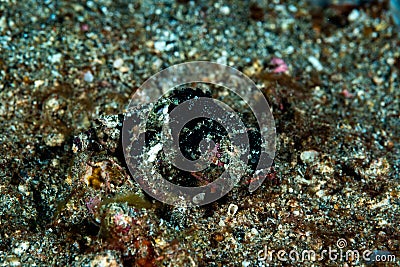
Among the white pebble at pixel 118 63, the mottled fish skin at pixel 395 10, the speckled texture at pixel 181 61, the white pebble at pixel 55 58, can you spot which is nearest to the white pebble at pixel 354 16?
the speckled texture at pixel 181 61

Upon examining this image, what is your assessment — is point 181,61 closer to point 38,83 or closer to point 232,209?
point 38,83

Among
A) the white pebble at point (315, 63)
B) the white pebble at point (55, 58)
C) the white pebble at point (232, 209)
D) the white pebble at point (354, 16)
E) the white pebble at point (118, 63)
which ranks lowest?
the white pebble at point (232, 209)

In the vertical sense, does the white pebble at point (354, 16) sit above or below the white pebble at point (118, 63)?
above

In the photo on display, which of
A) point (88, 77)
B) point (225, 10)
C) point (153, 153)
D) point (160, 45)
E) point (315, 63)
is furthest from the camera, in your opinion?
point (225, 10)

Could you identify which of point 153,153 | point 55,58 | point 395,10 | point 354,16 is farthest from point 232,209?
point 395,10

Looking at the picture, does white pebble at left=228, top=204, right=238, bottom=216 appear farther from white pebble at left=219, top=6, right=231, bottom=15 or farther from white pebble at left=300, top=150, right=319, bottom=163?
white pebble at left=219, top=6, right=231, bottom=15

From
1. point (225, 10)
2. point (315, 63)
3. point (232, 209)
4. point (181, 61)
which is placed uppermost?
point (225, 10)

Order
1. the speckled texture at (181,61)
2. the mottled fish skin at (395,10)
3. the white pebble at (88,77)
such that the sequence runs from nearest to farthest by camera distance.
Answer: the speckled texture at (181,61) < the white pebble at (88,77) < the mottled fish skin at (395,10)

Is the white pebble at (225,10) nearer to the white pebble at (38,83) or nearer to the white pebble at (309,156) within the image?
the white pebble at (309,156)
